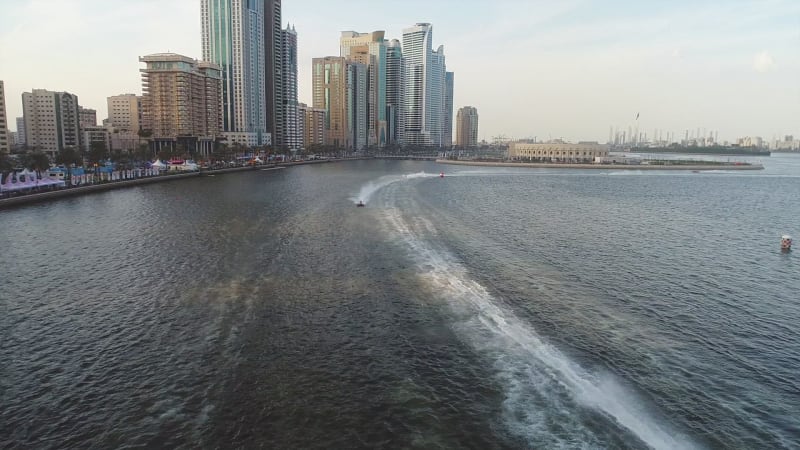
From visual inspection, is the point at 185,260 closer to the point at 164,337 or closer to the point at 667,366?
the point at 164,337

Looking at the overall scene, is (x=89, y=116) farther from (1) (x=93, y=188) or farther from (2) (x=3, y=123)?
(1) (x=93, y=188)

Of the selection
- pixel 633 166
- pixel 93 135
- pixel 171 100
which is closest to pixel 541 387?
pixel 171 100

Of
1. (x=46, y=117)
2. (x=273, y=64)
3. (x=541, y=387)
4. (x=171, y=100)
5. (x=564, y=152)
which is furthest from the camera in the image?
(x=273, y=64)

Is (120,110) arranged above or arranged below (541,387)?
above

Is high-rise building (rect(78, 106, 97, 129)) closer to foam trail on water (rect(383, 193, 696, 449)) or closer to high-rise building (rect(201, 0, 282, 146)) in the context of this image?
high-rise building (rect(201, 0, 282, 146))

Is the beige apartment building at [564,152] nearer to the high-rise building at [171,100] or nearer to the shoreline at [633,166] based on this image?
the shoreline at [633,166]

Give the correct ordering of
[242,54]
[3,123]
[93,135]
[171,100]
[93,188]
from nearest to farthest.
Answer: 1. [93,188]
2. [3,123]
3. [171,100]
4. [93,135]
5. [242,54]

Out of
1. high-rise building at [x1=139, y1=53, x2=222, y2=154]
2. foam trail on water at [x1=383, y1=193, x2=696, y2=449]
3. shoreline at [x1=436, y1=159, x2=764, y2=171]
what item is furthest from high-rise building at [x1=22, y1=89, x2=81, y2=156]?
foam trail on water at [x1=383, y1=193, x2=696, y2=449]
